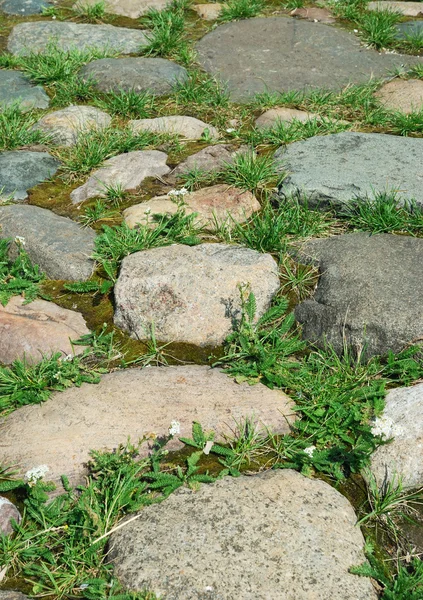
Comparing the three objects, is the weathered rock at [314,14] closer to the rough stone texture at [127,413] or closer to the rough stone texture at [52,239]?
the rough stone texture at [52,239]

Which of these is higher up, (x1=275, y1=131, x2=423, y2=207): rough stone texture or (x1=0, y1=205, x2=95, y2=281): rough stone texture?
(x1=275, y1=131, x2=423, y2=207): rough stone texture

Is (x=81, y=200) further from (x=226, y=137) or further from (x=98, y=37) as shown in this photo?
(x=98, y=37)

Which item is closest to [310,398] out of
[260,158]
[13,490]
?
[13,490]

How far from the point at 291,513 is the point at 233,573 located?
28 centimetres

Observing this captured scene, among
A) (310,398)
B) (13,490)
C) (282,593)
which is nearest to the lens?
(282,593)

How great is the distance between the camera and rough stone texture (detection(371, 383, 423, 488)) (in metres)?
2.38

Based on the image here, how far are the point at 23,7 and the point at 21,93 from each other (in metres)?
1.59

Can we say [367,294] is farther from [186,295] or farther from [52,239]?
[52,239]

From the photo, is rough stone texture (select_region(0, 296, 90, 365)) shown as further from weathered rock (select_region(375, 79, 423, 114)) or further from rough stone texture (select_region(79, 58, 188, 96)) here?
weathered rock (select_region(375, 79, 423, 114))

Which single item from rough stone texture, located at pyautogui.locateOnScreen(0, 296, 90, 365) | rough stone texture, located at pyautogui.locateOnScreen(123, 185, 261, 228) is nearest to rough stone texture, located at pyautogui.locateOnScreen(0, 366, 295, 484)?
rough stone texture, located at pyautogui.locateOnScreen(0, 296, 90, 365)

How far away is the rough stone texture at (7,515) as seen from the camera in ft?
7.34

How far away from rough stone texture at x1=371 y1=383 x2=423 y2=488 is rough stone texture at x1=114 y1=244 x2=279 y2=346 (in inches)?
28.0

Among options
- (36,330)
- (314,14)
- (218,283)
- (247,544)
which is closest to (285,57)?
(314,14)

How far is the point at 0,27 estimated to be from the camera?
219 inches
